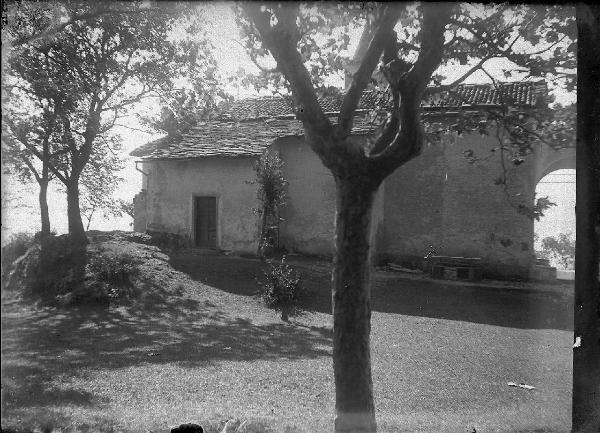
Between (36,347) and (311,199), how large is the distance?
1078 centimetres

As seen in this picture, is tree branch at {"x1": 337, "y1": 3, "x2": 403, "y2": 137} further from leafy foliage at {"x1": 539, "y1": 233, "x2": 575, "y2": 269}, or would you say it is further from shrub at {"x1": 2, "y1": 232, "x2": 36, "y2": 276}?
leafy foliage at {"x1": 539, "y1": 233, "x2": 575, "y2": 269}

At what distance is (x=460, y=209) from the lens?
16.3m

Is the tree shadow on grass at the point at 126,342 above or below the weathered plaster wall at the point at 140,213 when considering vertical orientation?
below

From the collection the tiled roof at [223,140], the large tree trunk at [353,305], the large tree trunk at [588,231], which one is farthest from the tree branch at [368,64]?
the tiled roof at [223,140]

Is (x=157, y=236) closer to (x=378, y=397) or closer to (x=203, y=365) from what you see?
(x=203, y=365)

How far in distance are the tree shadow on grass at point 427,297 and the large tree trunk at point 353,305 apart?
26.0 feet

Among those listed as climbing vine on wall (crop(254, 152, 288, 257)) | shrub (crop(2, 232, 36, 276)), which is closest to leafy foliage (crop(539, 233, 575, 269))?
climbing vine on wall (crop(254, 152, 288, 257))

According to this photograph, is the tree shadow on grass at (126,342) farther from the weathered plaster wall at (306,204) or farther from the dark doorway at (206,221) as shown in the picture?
the weathered plaster wall at (306,204)

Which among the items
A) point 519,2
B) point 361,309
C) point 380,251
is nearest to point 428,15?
point 519,2

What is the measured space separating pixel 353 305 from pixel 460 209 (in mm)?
13495

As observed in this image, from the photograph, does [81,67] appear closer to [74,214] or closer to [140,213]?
[74,214]

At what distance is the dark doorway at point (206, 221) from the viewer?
17909 millimetres

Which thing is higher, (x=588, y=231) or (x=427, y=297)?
(x=588, y=231)

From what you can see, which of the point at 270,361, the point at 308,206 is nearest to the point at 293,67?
the point at 270,361
